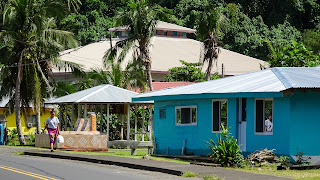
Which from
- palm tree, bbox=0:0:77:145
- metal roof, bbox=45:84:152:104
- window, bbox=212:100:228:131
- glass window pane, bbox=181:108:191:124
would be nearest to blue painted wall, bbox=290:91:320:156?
window, bbox=212:100:228:131

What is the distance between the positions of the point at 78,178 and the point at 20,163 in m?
5.49

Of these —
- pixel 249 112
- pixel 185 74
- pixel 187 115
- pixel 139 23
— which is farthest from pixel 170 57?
pixel 249 112

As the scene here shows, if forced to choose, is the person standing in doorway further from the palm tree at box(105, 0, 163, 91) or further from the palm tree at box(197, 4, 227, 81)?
the palm tree at box(197, 4, 227, 81)

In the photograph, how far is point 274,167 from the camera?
71.9 ft

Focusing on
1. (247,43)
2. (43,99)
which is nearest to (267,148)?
(43,99)

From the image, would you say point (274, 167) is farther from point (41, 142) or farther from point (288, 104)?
point (41, 142)

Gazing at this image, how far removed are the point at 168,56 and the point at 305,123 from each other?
4027 cm

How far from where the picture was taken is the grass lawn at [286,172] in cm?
1930

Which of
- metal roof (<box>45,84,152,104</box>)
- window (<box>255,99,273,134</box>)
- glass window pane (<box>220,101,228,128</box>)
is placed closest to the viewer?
window (<box>255,99,273,134</box>)

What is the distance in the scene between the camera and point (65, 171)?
64.3 feet

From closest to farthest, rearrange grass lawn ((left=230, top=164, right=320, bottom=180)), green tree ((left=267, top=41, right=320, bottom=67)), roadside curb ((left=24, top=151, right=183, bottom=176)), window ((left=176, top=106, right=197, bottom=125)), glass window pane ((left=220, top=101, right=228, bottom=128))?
1. grass lawn ((left=230, top=164, right=320, bottom=180))
2. roadside curb ((left=24, top=151, right=183, bottom=176))
3. glass window pane ((left=220, top=101, right=228, bottom=128))
4. window ((left=176, top=106, right=197, bottom=125))
5. green tree ((left=267, top=41, right=320, bottom=67))

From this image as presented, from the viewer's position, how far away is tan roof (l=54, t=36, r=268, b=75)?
6097cm

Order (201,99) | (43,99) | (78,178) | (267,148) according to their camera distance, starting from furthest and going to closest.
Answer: (43,99) → (201,99) → (267,148) → (78,178)

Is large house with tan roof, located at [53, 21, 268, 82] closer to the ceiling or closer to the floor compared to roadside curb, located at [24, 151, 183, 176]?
closer to the ceiling
